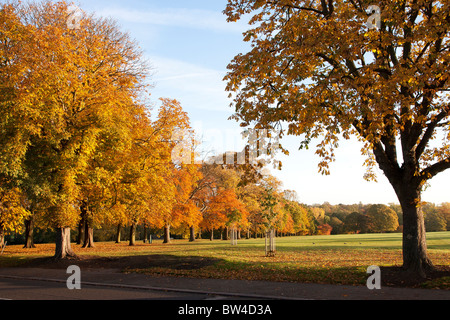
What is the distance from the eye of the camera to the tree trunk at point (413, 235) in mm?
11195

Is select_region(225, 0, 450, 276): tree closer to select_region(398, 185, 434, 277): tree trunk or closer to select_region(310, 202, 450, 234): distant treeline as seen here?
select_region(398, 185, 434, 277): tree trunk

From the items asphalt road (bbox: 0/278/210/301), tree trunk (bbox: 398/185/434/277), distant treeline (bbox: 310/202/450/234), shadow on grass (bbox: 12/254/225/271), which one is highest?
tree trunk (bbox: 398/185/434/277)

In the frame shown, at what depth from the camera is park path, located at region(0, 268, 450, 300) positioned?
8828 mm

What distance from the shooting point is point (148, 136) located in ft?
66.0

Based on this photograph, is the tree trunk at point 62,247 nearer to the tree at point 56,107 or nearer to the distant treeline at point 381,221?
the tree at point 56,107

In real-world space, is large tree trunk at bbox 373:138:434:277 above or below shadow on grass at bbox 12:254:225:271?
above

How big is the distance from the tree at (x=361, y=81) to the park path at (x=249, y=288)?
2688 mm

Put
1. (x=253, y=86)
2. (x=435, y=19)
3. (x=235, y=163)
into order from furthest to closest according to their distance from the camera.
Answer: (x=235, y=163) → (x=253, y=86) → (x=435, y=19)

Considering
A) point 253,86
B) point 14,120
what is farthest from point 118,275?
point 253,86

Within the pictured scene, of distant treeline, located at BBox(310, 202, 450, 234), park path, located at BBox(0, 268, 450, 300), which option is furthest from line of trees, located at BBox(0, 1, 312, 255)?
distant treeline, located at BBox(310, 202, 450, 234)

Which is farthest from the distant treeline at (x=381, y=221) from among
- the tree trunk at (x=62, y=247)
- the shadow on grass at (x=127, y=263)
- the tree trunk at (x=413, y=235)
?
the tree trunk at (x=62, y=247)

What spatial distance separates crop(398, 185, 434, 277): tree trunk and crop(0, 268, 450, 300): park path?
2.05 m
